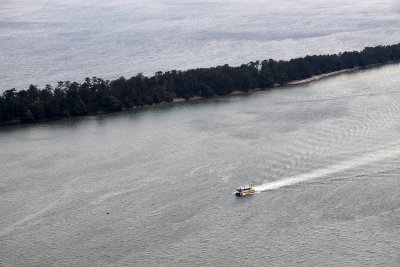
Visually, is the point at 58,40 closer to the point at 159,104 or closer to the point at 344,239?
the point at 159,104

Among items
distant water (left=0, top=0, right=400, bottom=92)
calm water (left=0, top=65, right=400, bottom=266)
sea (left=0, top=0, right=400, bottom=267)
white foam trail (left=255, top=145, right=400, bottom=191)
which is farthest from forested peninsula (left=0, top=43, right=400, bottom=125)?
white foam trail (left=255, top=145, right=400, bottom=191)

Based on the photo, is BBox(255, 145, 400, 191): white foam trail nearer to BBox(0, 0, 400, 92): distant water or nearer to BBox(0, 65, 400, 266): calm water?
BBox(0, 65, 400, 266): calm water

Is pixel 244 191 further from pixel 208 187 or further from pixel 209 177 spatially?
pixel 209 177

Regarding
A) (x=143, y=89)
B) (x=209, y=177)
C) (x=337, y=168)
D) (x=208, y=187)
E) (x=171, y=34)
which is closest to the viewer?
(x=208, y=187)

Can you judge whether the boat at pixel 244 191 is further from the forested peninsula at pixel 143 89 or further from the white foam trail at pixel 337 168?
the forested peninsula at pixel 143 89

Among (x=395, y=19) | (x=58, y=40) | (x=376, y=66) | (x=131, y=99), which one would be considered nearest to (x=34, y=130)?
(x=131, y=99)

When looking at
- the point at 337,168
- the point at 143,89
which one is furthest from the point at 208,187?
the point at 143,89

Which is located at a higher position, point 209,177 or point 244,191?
point 209,177

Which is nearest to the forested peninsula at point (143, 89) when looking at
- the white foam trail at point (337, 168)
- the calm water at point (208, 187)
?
the calm water at point (208, 187)
